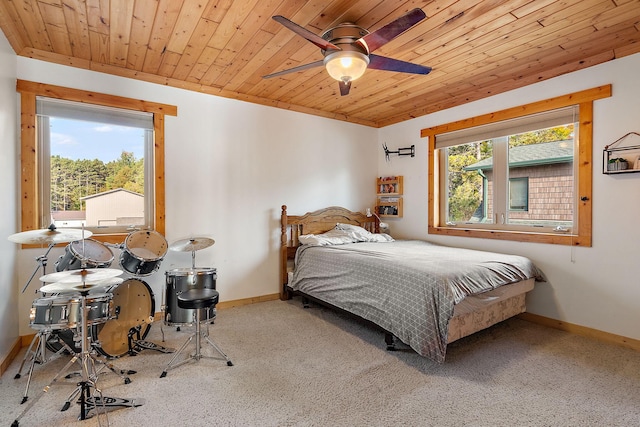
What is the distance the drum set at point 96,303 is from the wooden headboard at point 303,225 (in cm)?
120

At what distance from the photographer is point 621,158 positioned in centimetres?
273

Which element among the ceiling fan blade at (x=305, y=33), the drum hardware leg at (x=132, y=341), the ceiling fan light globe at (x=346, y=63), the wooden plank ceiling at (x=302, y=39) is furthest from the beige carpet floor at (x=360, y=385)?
the wooden plank ceiling at (x=302, y=39)

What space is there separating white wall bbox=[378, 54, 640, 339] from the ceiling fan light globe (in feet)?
7.44

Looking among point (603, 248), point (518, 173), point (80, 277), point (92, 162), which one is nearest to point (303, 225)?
point (92, 162)

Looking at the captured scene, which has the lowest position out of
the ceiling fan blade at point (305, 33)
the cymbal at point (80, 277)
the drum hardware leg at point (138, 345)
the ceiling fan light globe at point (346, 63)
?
the drum hardware leg at point (138, 345)

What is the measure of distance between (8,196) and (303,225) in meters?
2.87

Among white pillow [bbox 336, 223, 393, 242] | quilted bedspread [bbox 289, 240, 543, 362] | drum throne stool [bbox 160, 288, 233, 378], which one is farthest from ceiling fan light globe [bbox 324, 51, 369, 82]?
white pillow [bbox 336, 223, 393, 242]

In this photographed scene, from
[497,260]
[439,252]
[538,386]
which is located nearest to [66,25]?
[439,252]

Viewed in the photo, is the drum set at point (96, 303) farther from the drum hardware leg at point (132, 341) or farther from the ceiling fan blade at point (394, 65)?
the ceiling fan blade at point (394, 65)

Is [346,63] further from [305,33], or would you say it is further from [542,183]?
[542,183]

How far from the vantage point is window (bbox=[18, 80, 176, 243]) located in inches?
110

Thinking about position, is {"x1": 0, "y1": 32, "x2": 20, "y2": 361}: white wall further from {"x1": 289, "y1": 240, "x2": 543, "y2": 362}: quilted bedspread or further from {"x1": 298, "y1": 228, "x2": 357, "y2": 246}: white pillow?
{"x1": 298, "y1": 228, "x2": 357, "y2": 246}: white pillow

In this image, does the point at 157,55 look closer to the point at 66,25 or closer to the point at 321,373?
the point at 66,25

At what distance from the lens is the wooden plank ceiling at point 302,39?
2.16 meters
